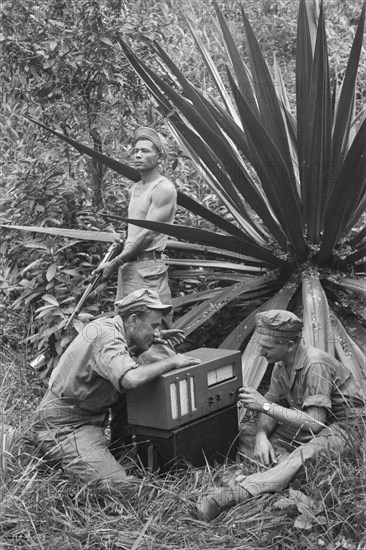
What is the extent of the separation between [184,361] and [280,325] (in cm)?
44

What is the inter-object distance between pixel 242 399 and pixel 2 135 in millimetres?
5500

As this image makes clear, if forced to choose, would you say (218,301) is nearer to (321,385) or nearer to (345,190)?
(345,190)

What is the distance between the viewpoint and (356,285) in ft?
13.9

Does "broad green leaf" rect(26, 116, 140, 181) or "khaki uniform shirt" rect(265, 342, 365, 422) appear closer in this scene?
"khaki uniform shirt" rect(265, 342, 365, 422)

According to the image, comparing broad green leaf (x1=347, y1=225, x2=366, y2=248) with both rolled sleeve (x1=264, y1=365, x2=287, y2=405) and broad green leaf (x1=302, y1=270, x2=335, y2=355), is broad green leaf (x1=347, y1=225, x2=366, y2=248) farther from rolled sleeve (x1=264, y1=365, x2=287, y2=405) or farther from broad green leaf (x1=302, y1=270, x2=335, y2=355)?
Answer: rolled sleeve (x1=264, y1=365, x2=287, y2=405)

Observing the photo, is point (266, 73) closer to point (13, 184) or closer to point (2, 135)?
point (13, 184)

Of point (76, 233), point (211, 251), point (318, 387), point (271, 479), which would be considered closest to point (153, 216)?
point (211, 251)

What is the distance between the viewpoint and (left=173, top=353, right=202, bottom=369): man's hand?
11.0 feet

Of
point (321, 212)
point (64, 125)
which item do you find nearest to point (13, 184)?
point (64, 125)

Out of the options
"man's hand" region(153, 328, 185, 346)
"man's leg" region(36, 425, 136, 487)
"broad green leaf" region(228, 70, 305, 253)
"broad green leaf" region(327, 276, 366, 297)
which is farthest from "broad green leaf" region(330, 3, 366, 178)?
"man's leg" region(36, 425, 136, 487)

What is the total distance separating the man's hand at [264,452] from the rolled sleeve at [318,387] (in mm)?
238

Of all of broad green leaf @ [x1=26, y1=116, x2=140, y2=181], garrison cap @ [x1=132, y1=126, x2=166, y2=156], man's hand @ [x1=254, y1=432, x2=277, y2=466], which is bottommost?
man's hand @ [x1=254, y1=432, x2=277, y2=466]

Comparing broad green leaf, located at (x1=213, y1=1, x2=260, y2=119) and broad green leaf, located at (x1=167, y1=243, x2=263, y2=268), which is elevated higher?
broad green leaf, located at (x1=213, y1=1, x2=260, y2=119)

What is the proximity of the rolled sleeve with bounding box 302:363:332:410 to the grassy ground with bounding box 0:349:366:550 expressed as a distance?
0.22 metres
